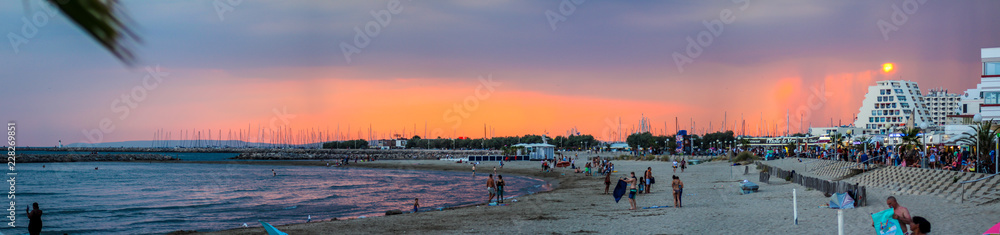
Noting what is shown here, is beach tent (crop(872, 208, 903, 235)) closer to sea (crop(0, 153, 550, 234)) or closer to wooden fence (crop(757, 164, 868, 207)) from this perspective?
wooden fence (crop(757, 164, 868, 207))

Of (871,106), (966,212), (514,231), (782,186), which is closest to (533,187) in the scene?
(782,186)

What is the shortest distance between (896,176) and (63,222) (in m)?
33.2

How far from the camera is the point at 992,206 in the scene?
1505 cm

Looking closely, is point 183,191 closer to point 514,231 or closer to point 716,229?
point 514,231

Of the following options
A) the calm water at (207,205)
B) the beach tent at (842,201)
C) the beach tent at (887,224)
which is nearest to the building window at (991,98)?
the calm water at (207,205)

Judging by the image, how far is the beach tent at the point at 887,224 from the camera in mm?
10082

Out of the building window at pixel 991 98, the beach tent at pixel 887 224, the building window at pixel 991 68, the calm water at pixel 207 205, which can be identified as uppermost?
the building window at pixel 991 68

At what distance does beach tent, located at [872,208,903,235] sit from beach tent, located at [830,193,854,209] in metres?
5.98

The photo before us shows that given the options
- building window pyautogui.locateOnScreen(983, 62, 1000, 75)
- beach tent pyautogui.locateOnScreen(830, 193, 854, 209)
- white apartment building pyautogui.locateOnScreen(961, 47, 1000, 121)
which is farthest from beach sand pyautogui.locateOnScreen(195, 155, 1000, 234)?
building window pyautogui.locateOnScreen(983, 62, 1000, 75)

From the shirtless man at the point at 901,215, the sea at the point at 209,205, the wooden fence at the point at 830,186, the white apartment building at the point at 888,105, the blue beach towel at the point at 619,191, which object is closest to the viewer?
the shirtless man at the point at 901,215

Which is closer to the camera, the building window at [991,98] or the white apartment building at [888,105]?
the building window at [991,98]

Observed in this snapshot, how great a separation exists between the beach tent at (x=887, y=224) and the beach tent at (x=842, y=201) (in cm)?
598

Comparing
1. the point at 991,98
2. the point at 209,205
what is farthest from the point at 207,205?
the point at 991,98

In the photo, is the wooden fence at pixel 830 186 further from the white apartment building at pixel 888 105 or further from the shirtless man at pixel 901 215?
the white apartment building at pixel 888 105
